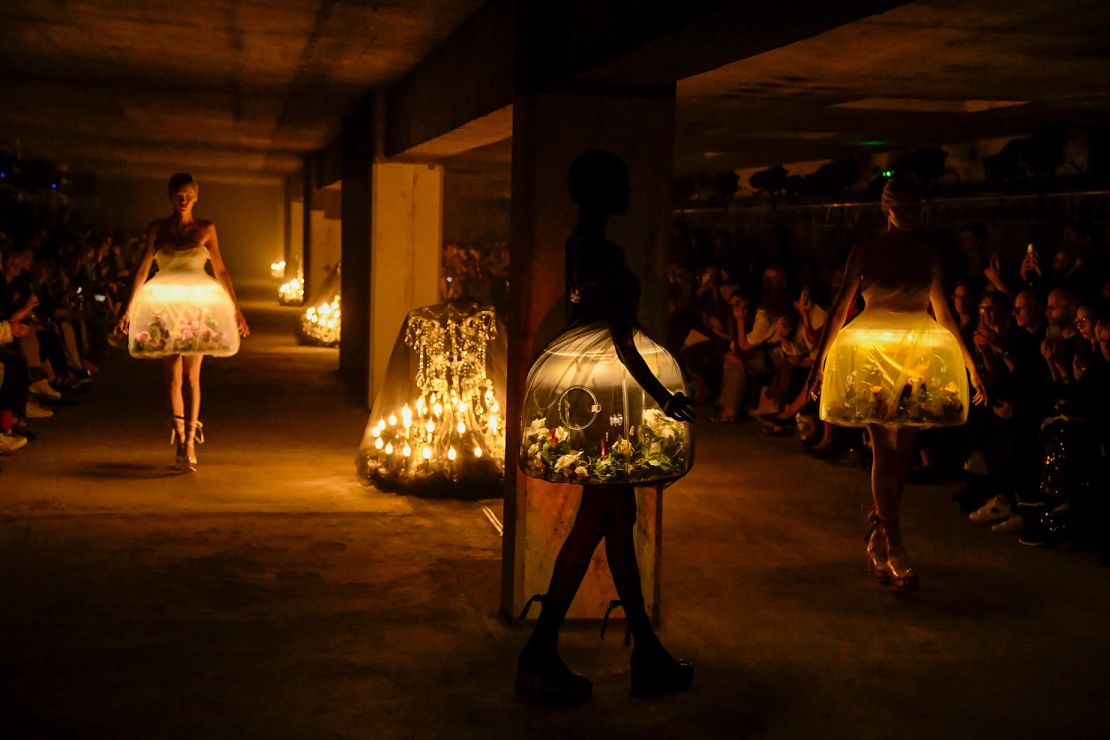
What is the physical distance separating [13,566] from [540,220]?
2.99 m

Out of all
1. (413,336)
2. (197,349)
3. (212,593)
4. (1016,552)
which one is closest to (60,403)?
(197,349)

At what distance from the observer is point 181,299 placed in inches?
310

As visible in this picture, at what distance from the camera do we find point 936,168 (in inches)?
486

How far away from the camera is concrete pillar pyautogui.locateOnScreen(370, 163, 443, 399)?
1162cm

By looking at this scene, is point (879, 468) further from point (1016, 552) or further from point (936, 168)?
point (936, 168)

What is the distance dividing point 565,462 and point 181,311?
4.38 metres

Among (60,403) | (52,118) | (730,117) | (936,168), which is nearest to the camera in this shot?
(730,117)

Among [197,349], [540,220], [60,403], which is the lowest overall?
[60,403]

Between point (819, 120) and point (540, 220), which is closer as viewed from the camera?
point (540, 220)

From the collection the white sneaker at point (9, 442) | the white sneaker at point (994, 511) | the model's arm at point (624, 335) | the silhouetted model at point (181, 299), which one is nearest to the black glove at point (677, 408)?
the model's arm at point (624, 335)

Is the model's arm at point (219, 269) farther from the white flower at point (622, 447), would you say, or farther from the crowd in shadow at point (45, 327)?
the white flower at point (622, 447)

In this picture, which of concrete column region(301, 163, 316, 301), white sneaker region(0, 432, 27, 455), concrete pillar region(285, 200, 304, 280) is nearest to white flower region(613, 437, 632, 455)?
white sneaker region(0, 432, 27, 455)

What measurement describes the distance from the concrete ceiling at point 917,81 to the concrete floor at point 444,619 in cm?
239

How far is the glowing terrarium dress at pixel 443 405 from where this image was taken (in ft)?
25.9
